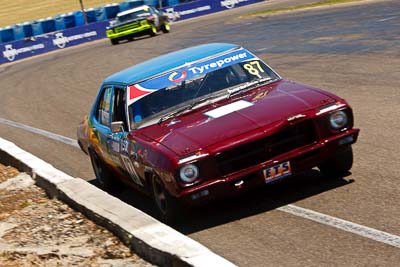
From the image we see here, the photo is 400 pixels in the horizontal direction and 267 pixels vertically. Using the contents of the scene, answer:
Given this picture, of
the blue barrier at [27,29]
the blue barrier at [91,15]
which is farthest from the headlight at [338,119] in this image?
the blue barrier at [91,15]

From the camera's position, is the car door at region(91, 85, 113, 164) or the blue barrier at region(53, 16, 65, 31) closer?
the car door at region(91, 85, 113, 164)

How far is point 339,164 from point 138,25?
32.8m

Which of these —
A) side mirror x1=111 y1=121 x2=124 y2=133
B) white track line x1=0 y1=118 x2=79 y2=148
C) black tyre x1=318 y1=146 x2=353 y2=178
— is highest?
side mirror x1=111 y1=121 x2=124 y2=133

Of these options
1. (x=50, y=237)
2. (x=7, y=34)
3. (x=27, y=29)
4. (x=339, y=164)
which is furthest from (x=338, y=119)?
(x=27, y=29)

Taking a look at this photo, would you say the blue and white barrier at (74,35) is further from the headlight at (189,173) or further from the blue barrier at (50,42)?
the headlight at (189,173)

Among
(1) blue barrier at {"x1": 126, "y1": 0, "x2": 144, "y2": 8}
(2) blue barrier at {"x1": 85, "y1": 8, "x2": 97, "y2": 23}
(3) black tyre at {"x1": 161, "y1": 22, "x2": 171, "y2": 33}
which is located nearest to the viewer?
(3) black tyre at {"x1": 161, "y1": 22, "x2": 171, "y2": 33}

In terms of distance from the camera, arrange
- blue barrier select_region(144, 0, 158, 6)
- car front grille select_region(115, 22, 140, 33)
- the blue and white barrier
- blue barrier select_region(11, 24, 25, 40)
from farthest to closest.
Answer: blue barrier select_region(144, 0, 158, 6) < blue barrier select_region(11, 24, 25, 40) < the blue and white barrier < car front grille select_region(115, 22, 140, 33)

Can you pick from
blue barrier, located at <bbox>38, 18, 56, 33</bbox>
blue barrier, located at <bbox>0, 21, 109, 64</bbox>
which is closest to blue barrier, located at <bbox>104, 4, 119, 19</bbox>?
blue barrier, located at <bbox>38, 18, 56, 33</bbox>

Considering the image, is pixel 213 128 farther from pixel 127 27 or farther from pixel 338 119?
pixel 127 27

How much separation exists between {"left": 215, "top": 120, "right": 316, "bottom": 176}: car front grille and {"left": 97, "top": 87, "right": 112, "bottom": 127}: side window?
7.31 feet

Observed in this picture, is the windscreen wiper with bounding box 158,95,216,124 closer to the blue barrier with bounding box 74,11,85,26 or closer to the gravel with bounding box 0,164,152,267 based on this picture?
the gravel with bounding box 0,164,152,267

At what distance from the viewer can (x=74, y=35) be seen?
48.7 meters

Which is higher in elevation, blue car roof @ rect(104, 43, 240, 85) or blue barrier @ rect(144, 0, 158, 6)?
blue car roof @ rect(104, 43, 240, 85)

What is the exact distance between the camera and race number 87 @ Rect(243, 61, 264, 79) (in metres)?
8.95
